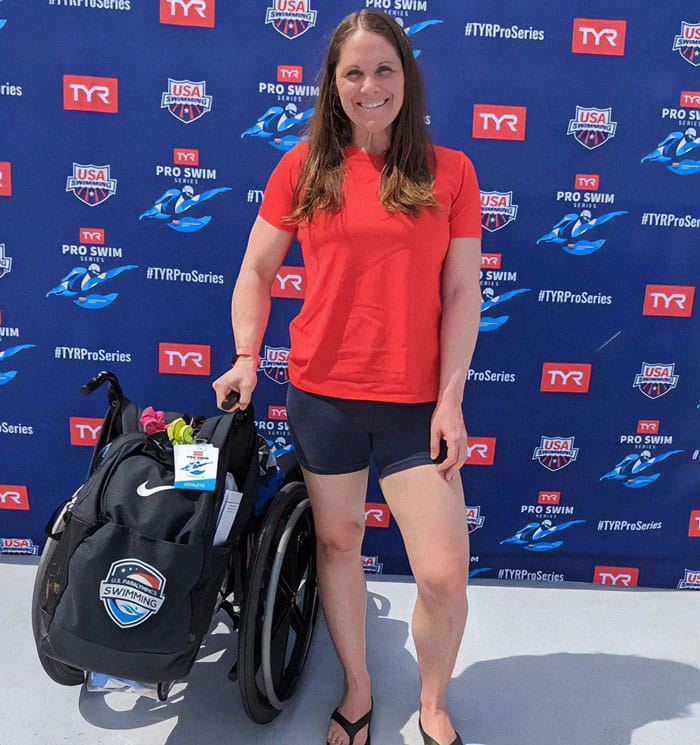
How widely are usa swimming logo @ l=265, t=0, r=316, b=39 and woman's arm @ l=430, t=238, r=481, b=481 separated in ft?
3.42

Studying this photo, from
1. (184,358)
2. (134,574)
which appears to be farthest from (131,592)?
(184,358)

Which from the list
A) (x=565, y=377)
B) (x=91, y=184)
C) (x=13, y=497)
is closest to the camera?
(x=91, y=184)

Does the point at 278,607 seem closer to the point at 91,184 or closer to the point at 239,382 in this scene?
the point at 239,382

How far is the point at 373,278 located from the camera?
1477 millimetres

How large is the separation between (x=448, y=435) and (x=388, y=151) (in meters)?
0.65

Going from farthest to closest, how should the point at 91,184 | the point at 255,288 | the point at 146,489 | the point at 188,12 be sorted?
the point at 91,184 → the point at 188,12 → the point at 255,288 → the point at 146,489

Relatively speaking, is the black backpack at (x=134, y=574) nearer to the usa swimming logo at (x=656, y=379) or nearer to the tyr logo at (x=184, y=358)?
the tyr logo at (x=184, y=358)

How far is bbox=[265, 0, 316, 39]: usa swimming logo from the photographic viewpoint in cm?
207

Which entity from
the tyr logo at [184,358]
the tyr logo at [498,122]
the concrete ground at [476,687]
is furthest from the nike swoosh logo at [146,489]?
the tyr logo at [498,122]

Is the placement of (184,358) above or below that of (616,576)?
above

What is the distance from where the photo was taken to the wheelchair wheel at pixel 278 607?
62.6 inches

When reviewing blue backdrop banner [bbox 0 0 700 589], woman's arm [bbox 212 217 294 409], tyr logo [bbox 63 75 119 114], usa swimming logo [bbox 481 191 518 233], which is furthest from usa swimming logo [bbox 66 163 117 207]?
usa swimming logo [bbox 481 191 518 233]

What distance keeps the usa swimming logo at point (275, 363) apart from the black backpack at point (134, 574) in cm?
85

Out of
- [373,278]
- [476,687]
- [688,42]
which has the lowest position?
[476,687]
